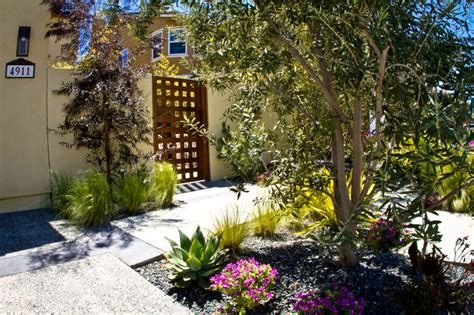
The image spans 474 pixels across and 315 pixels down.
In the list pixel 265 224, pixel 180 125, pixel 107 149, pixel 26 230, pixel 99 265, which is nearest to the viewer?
pixel 99 265

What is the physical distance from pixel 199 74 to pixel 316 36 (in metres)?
1.21

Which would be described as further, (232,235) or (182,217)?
(182,217)

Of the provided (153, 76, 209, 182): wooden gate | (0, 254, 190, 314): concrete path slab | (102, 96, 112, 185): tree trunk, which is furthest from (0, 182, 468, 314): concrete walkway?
(153, 76, 209, 182): wooden gate

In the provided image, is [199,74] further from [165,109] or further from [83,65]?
[165,109]

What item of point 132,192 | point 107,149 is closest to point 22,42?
point 107,149

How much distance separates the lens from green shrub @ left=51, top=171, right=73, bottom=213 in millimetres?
5527

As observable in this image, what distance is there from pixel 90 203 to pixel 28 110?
2214mm

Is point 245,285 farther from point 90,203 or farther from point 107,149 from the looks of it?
point 107,149

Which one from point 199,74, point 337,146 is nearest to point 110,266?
point 199,74

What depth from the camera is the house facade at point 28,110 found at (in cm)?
581

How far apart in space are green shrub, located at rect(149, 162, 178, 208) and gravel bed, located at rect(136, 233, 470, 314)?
2500 millimetres

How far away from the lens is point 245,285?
259cm

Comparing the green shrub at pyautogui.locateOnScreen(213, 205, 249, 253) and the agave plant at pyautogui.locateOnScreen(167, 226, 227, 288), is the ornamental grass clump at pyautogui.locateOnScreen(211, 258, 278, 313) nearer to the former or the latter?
the agave plant at pyautogui.locateOnScreen(167, 226, 227, 288)

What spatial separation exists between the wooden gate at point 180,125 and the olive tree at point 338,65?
399 centimetres
